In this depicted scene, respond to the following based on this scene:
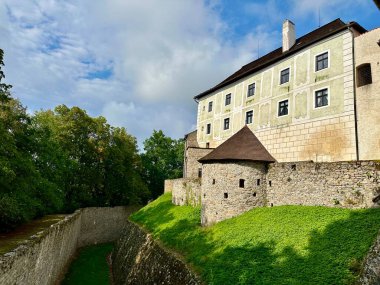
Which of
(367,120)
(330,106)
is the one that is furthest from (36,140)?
(367,120)

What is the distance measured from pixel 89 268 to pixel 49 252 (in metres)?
8.69

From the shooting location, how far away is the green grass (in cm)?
2055

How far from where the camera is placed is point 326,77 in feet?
67.7

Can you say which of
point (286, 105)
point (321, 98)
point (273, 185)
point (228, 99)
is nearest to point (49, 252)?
point (273, 185)

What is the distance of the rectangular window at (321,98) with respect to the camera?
20.4m

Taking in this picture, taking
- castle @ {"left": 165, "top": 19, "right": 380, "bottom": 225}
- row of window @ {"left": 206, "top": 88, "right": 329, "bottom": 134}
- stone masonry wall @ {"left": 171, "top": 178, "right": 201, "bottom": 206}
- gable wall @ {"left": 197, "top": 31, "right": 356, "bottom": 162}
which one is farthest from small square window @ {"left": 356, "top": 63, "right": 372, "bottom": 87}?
stone masonry wall @ {"left": 171, "top": 178, "right": 201, "bottom": 206}

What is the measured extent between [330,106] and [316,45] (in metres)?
4.99

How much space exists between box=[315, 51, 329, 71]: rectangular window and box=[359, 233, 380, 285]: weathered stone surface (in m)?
14.1

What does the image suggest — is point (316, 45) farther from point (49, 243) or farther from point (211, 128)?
point (49, 243)

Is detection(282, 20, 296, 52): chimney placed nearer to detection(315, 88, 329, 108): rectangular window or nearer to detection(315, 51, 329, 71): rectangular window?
detection(315, 51, 329, 71): rectangular window

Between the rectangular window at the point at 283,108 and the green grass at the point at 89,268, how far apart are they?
18.2 meters

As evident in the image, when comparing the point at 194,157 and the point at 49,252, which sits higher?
the point at 194,157

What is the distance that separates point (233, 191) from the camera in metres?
18.9

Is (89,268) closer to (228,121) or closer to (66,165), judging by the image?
(66,165)
